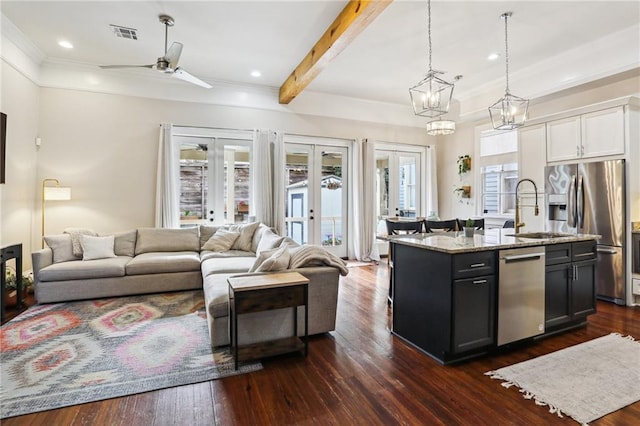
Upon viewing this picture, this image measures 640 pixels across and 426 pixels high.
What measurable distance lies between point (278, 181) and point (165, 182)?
1852 millimetres

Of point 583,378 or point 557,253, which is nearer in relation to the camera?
point 583,378

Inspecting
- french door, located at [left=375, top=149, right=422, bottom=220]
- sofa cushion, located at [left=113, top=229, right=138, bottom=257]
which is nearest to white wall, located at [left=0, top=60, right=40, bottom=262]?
sofa cushion, located at [left=113, top=229, right=138, bottom=257]

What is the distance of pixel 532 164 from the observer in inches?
195

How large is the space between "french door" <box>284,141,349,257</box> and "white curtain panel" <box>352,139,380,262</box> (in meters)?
0.27

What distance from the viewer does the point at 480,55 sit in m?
4.62

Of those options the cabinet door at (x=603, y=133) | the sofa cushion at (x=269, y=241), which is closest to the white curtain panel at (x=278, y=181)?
the sofa cushion at (x=269, y=241)

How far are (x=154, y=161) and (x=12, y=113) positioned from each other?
A: 173 cm

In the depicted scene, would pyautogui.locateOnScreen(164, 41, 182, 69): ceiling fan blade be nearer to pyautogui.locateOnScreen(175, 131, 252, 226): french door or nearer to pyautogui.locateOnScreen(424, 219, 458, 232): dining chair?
pyautogui.locateOnScreen(175, 131, 252, 226): french door

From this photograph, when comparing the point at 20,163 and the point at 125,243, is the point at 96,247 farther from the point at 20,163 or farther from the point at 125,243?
the point at 20,163

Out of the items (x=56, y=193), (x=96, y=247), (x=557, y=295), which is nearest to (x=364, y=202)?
(x=557, y=295)

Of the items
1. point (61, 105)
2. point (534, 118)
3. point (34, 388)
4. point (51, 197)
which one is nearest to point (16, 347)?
point (34, 388)

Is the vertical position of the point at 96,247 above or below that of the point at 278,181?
below

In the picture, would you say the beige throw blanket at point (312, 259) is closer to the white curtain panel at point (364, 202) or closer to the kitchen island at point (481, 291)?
the kitchen island at point (481, 291)

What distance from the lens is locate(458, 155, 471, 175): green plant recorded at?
6.57m
